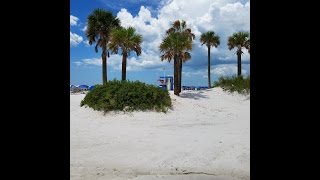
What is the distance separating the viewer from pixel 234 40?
4653 cm

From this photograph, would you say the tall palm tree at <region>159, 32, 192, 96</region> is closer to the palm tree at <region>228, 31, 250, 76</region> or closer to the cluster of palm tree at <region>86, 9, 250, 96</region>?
the cluster of palm tree at <region>86, 9, 250, 96</region>

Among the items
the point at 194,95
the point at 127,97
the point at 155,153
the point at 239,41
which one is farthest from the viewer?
the point at 239,41

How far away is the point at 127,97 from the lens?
1947 cm

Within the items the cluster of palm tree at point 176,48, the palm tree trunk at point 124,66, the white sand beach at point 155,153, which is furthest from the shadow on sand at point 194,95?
the white sand beach at point 155,153

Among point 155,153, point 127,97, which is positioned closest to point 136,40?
point 127,97

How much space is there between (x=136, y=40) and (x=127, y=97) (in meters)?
14.8

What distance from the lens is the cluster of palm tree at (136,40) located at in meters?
32.7

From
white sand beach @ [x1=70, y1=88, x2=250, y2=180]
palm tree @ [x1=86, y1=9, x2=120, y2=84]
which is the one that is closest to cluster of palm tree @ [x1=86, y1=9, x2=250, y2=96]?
palm tree @ [x1=86, y1=9, x2=120, y2=84]

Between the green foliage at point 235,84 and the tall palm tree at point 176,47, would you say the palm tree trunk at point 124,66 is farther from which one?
the green foliage at point 235,84

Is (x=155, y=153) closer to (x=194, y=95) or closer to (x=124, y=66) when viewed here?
(x=124, y=66)

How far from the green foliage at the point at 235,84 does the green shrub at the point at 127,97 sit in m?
15.7
